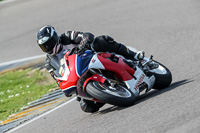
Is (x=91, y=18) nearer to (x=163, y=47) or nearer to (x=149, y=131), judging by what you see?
(x=163, y=47)

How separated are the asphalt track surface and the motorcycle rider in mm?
783

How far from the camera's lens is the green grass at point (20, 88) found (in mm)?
9748

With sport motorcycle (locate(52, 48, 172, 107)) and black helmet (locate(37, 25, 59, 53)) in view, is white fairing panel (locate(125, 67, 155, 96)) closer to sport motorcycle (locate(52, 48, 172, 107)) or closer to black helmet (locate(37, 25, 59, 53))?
sport motorcycle (locate(52, 48, 172, 107))

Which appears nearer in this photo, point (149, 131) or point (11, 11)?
point (149, 131)

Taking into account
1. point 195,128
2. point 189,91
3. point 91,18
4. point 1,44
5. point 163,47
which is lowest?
point 1,44

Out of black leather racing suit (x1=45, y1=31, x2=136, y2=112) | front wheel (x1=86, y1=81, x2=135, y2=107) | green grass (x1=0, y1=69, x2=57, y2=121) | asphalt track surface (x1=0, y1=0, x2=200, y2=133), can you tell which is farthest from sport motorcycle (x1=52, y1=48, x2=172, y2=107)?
green grass (x1=0, y1=69, x2=57, y2=121)

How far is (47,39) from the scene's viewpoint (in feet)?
22.5

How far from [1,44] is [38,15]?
2112mm

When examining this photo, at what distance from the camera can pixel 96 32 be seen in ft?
43.0

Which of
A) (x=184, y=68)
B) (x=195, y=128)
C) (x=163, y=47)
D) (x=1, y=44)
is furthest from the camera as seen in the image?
(x=1, y=44)

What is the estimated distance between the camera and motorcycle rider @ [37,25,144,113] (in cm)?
688

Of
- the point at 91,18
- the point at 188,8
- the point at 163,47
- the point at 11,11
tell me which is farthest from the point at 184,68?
the point at 11,11

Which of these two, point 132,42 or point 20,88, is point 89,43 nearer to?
point 20,88

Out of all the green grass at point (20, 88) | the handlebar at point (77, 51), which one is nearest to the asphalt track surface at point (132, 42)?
the handlebar at point (77, 51)
